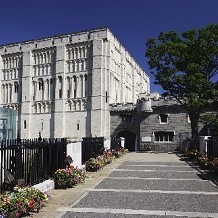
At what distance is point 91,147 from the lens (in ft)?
70.3

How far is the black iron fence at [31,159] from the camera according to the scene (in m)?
9.77

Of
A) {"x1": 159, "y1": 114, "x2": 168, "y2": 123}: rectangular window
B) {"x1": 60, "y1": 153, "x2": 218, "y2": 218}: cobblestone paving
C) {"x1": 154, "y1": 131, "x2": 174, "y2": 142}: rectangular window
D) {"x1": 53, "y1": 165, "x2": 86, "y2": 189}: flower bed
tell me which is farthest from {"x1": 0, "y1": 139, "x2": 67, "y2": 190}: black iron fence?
{"x1": 159, "y1": 114, "x2": 168, "y2": 123}: rectangular window

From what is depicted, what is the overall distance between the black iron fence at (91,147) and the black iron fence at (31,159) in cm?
506

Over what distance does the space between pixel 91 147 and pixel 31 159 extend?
1021 cm

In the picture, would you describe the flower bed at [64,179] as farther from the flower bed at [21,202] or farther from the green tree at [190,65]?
the green tree at [190,65]

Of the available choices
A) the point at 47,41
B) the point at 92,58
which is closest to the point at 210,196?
the point at 92,58

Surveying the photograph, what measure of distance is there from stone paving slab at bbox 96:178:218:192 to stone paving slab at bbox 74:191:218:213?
50.1 inches

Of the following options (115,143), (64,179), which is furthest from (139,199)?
(115,143)

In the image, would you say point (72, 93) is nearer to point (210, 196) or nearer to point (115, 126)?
point (115, 126)

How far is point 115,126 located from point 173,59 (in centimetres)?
1575

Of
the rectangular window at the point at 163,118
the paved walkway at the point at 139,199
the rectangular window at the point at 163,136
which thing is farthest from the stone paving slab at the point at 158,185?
the rectangular window at the point at 163,118

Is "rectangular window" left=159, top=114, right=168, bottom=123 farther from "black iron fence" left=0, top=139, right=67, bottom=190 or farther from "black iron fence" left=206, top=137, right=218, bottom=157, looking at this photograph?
"black iron fence" left=0, top=139, right=67, bottom=190

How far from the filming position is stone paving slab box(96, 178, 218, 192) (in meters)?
12.5

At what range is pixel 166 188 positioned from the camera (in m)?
12.5
